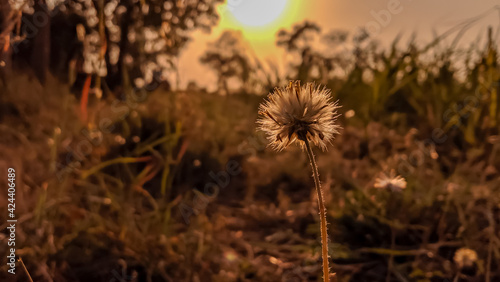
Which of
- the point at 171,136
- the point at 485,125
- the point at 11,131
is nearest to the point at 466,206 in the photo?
the point at 485,125

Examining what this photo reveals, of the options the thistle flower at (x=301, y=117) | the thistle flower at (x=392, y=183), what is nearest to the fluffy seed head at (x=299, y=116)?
the thistle flower at (x=301, y=117)

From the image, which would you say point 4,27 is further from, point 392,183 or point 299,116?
point 392,183

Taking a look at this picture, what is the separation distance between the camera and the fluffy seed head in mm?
1009

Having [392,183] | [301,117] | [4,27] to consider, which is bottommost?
[301,117]

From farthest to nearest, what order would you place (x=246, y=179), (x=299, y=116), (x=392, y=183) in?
(x=246, y=179), (x=392, y=183), (x=299, y=116)

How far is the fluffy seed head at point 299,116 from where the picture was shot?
101 centimetres

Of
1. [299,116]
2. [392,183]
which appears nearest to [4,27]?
[299,116]

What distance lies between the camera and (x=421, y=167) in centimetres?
269

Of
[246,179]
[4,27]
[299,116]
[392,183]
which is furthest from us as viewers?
[246,179]

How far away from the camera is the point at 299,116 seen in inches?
39.8

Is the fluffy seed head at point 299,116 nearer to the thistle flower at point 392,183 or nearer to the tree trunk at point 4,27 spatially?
the thistle flower at point 392,183

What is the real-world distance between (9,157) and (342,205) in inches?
67.3

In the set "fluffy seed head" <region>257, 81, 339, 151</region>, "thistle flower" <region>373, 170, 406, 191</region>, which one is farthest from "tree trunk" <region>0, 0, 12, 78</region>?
"thistle flower" <region>373, 170, 406, 191</region>

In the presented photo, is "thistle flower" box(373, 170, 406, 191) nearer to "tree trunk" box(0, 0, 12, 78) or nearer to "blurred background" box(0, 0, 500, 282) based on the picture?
"blurred background" box(0, 0, 500, 282)
